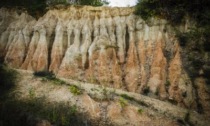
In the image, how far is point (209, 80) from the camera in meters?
17.4

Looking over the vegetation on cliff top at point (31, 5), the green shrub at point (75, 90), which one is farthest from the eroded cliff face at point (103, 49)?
the green shrub at point (75, 90)

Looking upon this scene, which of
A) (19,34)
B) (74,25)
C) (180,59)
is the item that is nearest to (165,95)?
(180,59)

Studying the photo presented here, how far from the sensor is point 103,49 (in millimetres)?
20078

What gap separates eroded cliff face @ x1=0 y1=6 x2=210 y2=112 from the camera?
1814 cm

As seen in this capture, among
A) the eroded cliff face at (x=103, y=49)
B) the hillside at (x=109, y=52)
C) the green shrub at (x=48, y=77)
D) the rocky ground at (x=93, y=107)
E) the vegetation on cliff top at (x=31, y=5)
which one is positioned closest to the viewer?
the rocky ground at (x=93, y=107)

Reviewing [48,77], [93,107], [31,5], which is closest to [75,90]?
[93,107]

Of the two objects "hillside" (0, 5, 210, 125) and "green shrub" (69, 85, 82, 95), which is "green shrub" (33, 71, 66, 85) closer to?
"green shrub" (69, 85, 82, 95)

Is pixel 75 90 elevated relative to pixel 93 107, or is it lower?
elevated

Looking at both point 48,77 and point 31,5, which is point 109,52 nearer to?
point 48,77

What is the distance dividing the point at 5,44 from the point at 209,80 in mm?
14937

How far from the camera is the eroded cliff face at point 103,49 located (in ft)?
59.5

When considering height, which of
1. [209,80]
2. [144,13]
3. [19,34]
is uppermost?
[144,13]

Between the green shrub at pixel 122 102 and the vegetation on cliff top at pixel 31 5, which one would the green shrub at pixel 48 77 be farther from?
the vegetation on cliff top at pixel 31 5

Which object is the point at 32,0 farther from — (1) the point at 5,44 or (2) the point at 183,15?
(2) the point at 183,15
